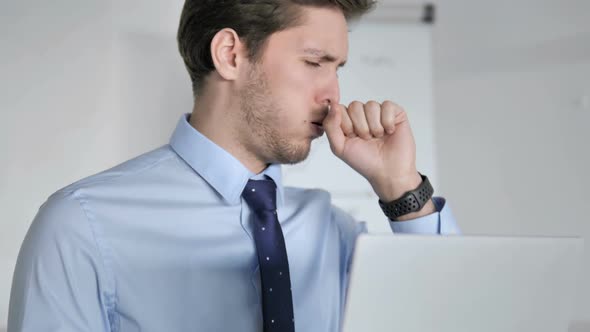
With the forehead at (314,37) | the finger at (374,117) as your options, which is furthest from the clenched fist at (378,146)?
the forehead at (314,37)

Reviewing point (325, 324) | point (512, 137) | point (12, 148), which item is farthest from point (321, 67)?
point (512, 137)

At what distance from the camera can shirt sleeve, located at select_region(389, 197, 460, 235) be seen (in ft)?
4.45

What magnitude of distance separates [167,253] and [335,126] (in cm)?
44

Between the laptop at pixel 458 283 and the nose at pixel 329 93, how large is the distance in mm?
679

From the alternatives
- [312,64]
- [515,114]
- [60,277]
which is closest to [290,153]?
[312,64]

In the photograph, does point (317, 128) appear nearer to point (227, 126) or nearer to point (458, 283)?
point (227, 126)

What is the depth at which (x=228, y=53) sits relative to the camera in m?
1.41

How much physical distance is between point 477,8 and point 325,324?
8.03ft

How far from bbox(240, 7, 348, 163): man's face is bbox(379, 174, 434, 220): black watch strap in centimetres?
23

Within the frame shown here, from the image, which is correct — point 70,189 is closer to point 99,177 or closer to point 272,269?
point 99,177

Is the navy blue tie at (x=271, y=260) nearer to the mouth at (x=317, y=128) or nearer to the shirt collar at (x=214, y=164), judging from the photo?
the shirt collar at (x=214, y=164)

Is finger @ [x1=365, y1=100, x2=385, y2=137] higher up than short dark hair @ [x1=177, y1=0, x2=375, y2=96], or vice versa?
short dark hair @ [x1=177, y1=0, x2=375, y2=96]

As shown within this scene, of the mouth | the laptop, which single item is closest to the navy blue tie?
the mouth

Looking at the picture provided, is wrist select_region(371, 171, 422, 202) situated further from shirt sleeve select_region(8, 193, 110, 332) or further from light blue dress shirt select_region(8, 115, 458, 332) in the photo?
shirt sleeve select_region(8, 193, 110, 332)
